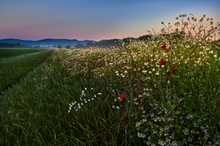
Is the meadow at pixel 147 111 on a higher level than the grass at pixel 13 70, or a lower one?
higher

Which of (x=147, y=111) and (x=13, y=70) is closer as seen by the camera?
(x=147, y=111)

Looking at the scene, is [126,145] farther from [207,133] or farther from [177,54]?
[177,54]

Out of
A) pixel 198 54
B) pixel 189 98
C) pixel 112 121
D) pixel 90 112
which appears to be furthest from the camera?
pixel 198 54

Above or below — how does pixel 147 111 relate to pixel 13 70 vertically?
above

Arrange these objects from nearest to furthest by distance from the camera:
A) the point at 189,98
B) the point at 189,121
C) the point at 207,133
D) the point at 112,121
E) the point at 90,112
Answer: the point at 207,133 < the point at 189,121 < the point at 189,98 < the point at 112,121 < the point at 90,112

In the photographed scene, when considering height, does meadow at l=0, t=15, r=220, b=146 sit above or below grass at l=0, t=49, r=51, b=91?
above

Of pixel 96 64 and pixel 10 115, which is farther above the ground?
pixel 96 64

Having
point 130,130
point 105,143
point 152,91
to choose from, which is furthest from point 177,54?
point 105,143

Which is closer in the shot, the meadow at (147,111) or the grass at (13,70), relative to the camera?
the meadow at (147,111)

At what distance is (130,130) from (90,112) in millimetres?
943

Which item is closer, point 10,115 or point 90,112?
point 90,112

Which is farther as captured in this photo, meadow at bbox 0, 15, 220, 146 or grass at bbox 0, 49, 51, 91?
grass at bbox 0, 49, 51, 91

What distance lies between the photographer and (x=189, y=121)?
2820 mm

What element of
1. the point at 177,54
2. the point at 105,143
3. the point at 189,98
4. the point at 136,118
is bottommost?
the point at 105,143
